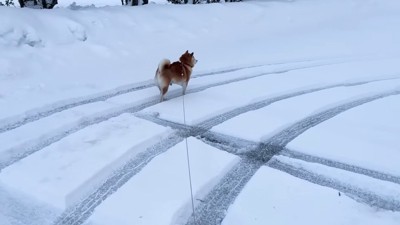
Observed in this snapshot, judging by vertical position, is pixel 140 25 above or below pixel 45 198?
above

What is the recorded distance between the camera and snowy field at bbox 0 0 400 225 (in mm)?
2688

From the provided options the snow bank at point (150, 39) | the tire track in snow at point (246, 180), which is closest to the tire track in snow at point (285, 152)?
the tire track in snow at point (246, 180)

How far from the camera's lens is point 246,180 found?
3035 millimetres

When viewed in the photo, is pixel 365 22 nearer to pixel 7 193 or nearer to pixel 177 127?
pixel 177 127

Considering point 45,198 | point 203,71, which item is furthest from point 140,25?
point 45,198

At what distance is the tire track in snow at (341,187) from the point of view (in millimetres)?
2709

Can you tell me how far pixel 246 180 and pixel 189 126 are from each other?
1249mm

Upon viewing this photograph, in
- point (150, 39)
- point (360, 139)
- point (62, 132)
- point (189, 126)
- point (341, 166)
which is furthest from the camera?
point (150, 39)

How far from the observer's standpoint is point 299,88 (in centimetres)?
544

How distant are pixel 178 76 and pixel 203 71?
1.61 metres

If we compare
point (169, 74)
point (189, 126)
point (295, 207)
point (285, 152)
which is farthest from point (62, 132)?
point (295, 207)

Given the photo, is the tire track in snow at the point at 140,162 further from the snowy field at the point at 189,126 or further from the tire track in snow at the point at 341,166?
the tire track in snow at the point at 341,166

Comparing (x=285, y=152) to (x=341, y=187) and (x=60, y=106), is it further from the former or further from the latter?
(x=60, y=106)

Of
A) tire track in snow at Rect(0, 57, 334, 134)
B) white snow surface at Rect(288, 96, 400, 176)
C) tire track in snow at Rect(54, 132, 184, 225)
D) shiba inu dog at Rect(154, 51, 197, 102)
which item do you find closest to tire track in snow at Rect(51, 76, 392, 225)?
tire track in snow at Rect(54, 132, 184, 225)
